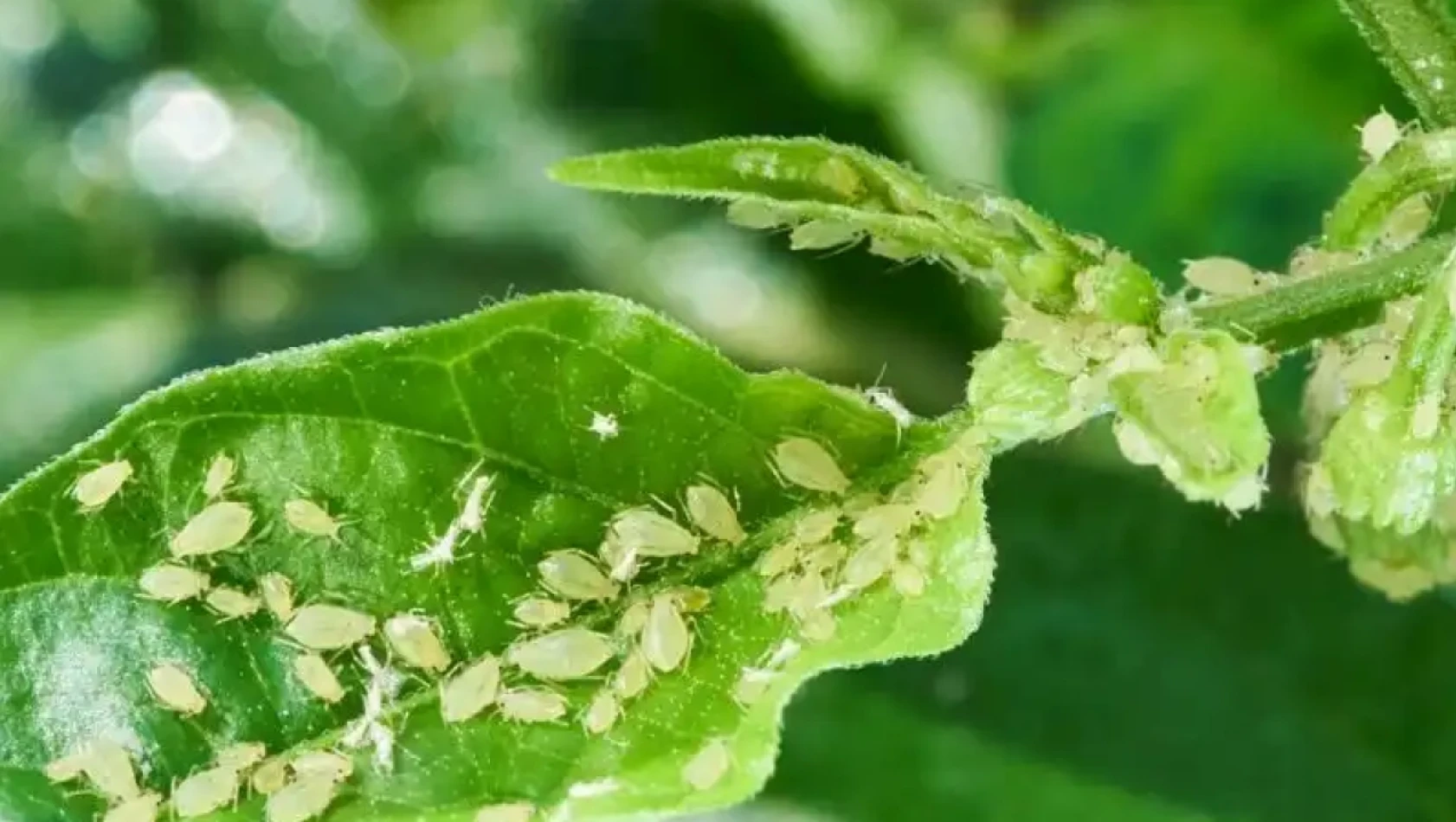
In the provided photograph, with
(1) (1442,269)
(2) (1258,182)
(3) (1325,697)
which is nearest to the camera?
(1) (1442,269)

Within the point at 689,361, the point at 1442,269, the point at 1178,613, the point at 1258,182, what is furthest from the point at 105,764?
the point at 1258,182

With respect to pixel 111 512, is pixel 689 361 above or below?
above

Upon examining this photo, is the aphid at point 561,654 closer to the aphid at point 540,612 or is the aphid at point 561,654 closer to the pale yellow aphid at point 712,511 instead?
the aphid at point 540,612

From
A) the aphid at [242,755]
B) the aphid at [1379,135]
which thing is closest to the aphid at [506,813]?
the aphid at [242,755]

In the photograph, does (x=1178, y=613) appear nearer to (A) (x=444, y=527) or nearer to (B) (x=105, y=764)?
(A) (x=444, y=527)

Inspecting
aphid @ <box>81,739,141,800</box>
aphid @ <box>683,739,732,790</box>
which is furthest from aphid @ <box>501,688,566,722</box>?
aphid @ <box>81,739,141,800</box>

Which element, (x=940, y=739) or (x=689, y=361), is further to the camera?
(x=940, y=739)
